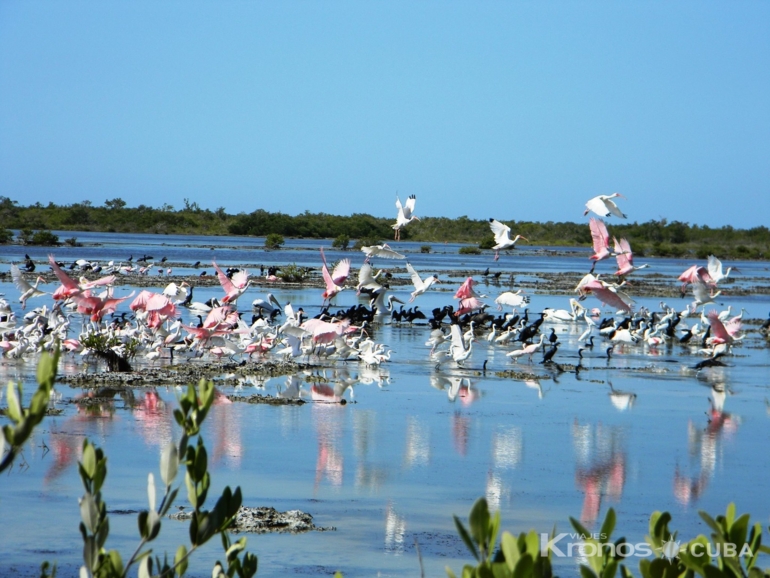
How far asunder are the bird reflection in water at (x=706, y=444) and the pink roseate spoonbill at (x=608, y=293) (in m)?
1.61

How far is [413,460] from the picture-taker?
8.34 metres

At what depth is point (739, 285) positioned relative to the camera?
135 ft

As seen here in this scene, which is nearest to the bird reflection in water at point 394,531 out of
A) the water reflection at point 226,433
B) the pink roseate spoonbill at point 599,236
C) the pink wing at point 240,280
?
the water reflection at point 226,433

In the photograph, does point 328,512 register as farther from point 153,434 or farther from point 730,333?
point 730,333

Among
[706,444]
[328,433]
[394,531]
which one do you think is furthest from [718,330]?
[394,531]

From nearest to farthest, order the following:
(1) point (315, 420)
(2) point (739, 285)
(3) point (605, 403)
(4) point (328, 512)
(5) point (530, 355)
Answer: (4) point (328, 512), (1) point (315, 420), (3) point (605, 403), (5) point (530, 355), (2) point (739, 285)

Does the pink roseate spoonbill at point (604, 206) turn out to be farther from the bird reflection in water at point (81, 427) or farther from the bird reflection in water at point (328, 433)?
the bird reflection in water at point (81, 427)

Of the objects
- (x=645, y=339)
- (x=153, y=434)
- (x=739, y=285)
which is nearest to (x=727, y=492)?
(x=153, y=434)

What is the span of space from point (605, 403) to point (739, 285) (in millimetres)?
31554

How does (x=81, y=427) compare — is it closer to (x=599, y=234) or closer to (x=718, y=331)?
(x=599, y=234)

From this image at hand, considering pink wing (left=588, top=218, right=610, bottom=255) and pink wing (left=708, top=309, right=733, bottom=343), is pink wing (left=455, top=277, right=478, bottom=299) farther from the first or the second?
pink wing (left=588, top=218, right=610, bottom=255)

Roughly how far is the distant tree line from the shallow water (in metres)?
72.9

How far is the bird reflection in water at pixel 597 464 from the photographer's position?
24.2 feet

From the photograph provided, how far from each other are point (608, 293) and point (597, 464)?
3.56 m
